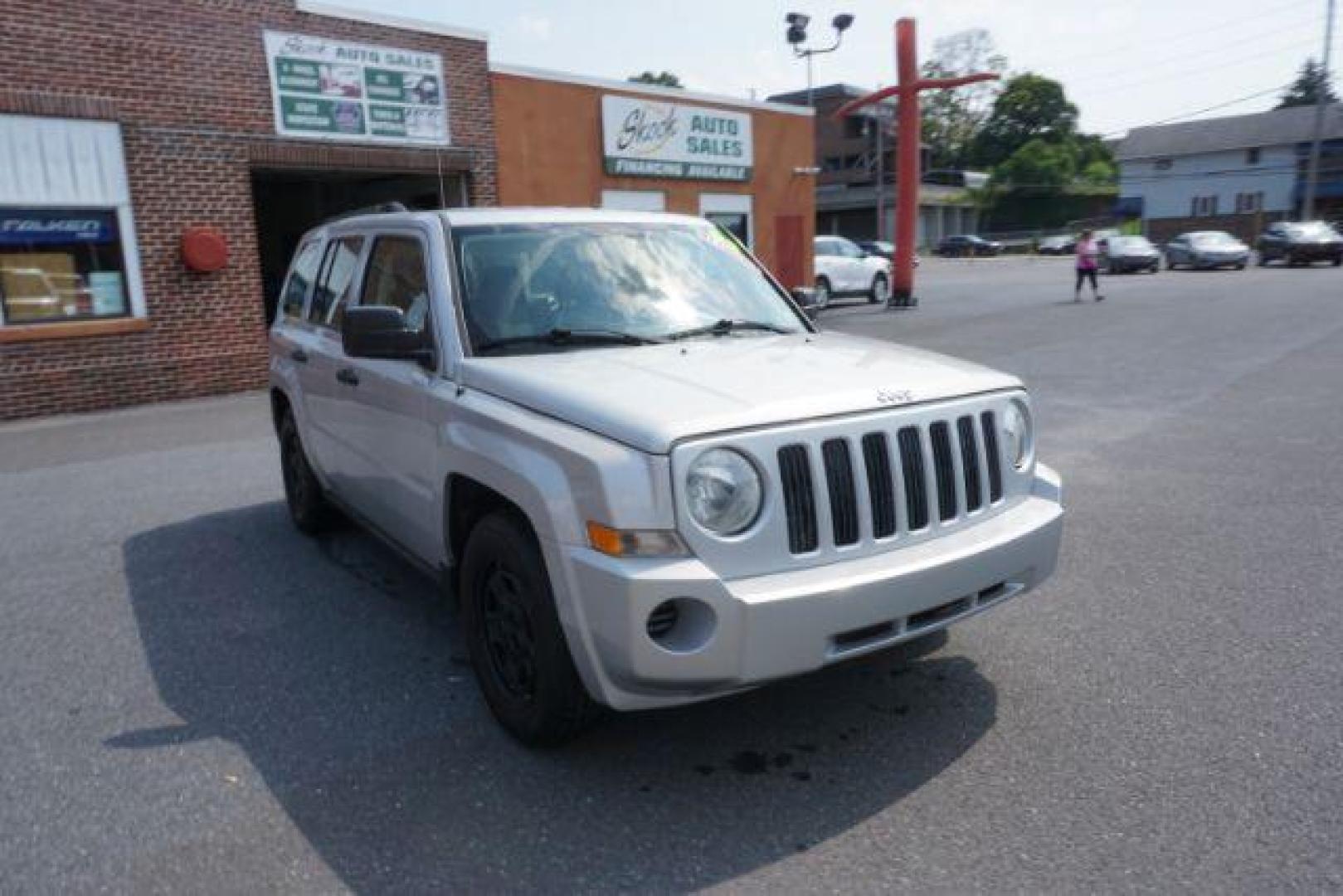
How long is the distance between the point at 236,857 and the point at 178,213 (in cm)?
1143

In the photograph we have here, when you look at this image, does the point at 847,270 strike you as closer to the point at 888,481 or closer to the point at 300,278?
the point at 300,278

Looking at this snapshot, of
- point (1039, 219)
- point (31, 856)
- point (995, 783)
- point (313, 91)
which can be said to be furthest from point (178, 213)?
point (1039, 219)

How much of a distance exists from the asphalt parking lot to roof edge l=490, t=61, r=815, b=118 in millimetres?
11199

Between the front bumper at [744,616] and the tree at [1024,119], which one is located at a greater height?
the tree at [1024,119]

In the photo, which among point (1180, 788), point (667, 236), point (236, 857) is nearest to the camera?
point (236, 857)

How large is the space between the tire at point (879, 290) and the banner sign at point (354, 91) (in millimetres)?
13510

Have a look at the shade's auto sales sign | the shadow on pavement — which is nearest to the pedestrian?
the shade's auto sales sign

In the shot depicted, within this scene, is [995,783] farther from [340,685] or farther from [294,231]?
[294,231]

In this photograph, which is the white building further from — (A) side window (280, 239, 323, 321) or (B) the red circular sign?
(A) side window (280, 239, 323, 321)

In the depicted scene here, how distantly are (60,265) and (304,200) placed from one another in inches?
320

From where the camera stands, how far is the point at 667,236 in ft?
15.1

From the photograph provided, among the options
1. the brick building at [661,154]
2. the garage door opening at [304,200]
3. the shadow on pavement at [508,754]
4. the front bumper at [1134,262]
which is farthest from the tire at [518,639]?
the front bumper at [1134,262]

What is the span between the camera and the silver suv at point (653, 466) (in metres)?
2.80

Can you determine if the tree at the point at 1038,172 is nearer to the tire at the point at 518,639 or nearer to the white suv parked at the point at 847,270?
the white suv parked at the point at 847,270
